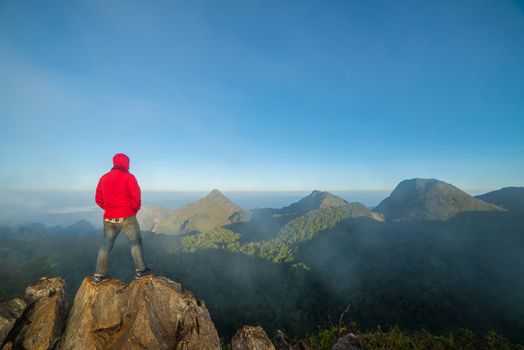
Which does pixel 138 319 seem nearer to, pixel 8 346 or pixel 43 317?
pixel 43 317

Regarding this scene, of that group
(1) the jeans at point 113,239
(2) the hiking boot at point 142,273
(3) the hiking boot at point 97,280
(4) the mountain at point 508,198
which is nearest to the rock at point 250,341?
(2) the hiking boot at point 142,273

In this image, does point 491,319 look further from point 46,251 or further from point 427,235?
point 46,251

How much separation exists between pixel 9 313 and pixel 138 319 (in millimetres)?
4602

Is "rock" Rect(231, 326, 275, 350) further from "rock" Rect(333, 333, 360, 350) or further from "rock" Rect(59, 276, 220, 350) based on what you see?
"rock" Rect(333, 333, 360, 350)

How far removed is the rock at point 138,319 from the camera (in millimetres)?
8297

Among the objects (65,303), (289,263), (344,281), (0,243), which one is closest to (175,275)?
(289,263)

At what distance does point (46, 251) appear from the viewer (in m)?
125

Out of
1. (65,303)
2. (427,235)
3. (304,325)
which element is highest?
(65,303)

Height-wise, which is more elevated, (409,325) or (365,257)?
(365,257)

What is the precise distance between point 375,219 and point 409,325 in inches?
3507

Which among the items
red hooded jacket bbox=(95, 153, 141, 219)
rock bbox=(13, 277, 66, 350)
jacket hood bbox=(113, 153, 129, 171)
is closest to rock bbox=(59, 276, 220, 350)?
rock bbox=(13, 277, 66, 350)

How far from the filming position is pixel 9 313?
8562mm

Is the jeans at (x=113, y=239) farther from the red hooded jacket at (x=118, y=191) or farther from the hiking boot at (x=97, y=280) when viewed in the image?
the red hooded jacket at (x=118, y=191)

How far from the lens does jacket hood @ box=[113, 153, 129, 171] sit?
372 inches
